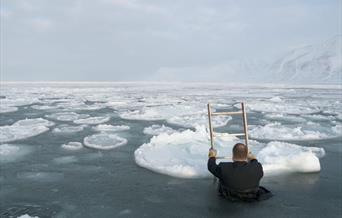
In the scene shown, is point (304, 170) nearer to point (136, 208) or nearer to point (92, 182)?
point (136, 208)

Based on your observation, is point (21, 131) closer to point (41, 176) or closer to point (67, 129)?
point (67, 129)

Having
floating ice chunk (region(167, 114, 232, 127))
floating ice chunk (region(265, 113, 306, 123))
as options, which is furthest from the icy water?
floating ice chunk (region(265, 113, 306, 123))

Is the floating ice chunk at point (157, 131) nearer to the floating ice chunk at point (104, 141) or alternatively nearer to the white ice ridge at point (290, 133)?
the floating ice chunk at point (104, 141)

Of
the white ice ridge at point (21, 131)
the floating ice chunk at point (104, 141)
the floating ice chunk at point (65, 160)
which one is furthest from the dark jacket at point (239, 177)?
the white ice ridge at point (21, 131)

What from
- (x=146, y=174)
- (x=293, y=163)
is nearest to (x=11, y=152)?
(x=146, y=174)

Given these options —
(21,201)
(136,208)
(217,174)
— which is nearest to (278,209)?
(217,174)

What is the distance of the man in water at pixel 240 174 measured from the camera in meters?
4.48

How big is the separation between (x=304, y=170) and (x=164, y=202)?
8.24 feet

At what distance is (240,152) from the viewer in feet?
14.5

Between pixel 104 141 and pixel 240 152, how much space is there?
4923 mm

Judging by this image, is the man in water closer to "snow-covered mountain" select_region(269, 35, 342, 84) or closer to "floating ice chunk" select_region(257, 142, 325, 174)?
"floating ice chunk" select_region(257, 142, 325, 174)

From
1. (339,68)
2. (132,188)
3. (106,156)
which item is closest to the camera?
(132,188)

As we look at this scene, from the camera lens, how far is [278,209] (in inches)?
187

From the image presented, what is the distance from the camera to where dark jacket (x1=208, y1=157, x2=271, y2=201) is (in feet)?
14.7
